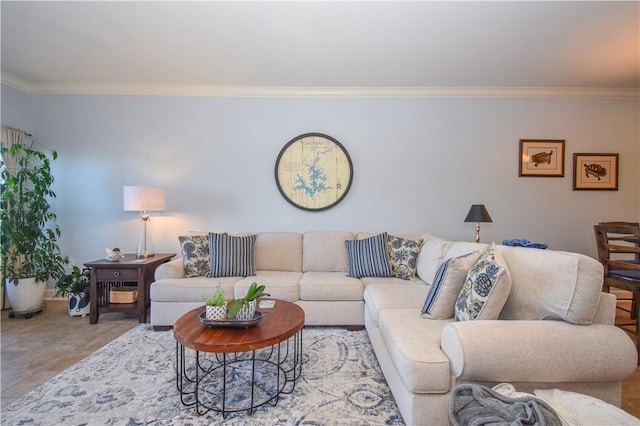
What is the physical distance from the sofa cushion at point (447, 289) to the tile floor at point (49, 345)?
1.10 metres

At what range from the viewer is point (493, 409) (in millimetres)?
1152

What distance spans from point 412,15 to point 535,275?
1.98 metres

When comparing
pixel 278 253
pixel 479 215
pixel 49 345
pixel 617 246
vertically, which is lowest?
pixel 49 345

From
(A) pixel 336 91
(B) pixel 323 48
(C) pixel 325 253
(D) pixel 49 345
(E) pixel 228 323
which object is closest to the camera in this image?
(E) pixel 228 323

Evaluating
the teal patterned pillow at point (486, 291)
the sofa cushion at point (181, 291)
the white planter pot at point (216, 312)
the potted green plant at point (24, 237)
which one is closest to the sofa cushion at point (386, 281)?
the teal patterned pillow at point (486, 291)

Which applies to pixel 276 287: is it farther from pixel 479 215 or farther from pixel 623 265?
pixel 623 265

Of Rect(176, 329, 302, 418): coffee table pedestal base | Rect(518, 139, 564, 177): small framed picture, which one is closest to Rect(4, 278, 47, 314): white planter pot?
Rect(176, 329, 302, 418): coffee table pedestal base

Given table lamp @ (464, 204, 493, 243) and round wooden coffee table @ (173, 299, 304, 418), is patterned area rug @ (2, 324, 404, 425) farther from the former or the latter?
table lamp @ (464, 204, 493, 243)

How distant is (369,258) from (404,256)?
1.16ft

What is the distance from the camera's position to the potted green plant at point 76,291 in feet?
10.1

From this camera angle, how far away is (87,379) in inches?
76.5

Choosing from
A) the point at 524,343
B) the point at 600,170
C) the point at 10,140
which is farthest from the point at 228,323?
the point at 600,170

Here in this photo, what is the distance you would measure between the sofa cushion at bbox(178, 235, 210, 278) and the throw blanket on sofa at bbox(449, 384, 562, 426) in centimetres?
251

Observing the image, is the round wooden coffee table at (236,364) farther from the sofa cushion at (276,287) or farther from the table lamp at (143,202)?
the table lamp at (143,202)
